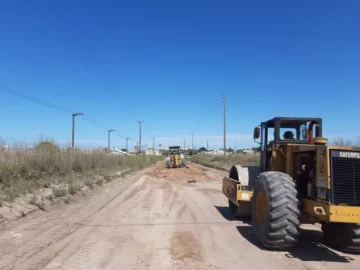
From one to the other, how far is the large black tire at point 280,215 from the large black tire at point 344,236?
0.95 metres

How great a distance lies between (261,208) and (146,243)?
256 cm

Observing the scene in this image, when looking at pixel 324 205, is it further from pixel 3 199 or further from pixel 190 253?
pixel 3 199

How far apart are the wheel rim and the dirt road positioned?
0.56 metres

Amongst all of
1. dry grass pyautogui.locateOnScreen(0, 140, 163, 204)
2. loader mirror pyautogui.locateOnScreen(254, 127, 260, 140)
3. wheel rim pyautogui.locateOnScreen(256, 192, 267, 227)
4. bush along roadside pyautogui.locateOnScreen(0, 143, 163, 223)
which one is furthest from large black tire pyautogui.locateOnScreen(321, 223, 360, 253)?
dry grass pyautogui.locateOnScreen(0, 140, 163, 204)

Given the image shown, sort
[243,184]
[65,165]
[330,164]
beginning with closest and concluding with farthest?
[330,164] < [243,184] < [65,165]

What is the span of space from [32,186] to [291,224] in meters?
10.6

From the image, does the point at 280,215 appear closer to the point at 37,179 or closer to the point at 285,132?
the point at 285,132

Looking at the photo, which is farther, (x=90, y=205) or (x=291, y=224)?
(x=90, y=205)

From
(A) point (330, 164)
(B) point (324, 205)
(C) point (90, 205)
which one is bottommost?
(C) point (90, 205)

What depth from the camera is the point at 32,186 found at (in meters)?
14.6

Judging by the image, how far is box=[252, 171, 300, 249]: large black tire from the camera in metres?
7.29

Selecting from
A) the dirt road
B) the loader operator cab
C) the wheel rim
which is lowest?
the dirt road

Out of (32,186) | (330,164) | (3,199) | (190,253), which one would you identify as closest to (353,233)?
(330,164)

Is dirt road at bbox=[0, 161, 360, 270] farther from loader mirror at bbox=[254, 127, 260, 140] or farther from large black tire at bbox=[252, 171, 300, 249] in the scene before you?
loader mirror at bbox=[254, 127, 260, 140]
